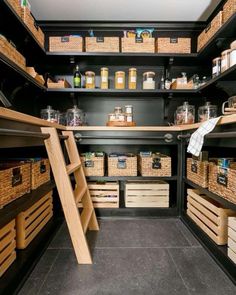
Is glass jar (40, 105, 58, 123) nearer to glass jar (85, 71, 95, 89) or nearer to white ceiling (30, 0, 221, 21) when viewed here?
glass jar (85, 71, 95, 89)

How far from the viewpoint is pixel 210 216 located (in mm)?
1410

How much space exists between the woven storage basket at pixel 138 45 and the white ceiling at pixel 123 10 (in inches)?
11.3

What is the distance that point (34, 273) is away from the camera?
1154mm

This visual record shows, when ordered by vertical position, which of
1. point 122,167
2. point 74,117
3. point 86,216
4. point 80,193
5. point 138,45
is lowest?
point 86,216

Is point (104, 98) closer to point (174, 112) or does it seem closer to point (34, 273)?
point (174, 112)

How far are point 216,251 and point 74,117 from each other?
1699 millimetres

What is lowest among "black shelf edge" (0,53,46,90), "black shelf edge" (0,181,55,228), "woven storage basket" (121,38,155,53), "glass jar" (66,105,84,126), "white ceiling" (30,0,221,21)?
"black shelf edge" (0,181,55,228)

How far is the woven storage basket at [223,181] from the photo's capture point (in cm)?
115

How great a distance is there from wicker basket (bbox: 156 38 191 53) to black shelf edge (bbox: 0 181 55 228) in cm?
168

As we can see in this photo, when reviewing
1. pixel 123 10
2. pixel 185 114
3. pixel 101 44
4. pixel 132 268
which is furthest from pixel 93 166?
pixel 123 10

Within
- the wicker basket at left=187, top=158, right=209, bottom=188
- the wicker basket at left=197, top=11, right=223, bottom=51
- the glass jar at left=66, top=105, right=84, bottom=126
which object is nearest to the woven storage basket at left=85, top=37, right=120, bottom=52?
the glass jar at left=66, top=105, right=84, bottom=126

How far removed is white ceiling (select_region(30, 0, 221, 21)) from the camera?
1.92 m

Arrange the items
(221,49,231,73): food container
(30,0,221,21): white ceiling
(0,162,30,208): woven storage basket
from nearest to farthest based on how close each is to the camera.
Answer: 1. (0,162,30,208): woven storage basket
2. (221,49,231,73): food container
3. (30,0,221,21): white ceiling

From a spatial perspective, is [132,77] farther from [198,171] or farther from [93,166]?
[198,171]
